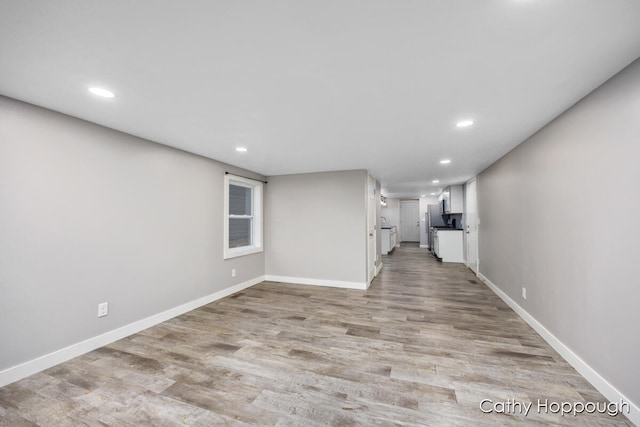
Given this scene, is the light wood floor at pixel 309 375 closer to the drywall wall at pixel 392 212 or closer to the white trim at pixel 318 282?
the white trim at pixel 318 282

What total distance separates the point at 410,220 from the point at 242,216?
32.4ft

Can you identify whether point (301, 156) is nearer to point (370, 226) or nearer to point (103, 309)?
point (370, 226)

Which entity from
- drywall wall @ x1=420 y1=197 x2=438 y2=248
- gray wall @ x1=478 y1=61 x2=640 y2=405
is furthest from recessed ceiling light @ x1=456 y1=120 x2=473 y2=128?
drywall wall @ x1=420 y1=197 x2=438 y2=248

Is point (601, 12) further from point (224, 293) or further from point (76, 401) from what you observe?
point (224, 293)

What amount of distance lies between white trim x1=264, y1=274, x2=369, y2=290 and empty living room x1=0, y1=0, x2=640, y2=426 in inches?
37.2

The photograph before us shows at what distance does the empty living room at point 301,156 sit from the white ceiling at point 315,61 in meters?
0.01

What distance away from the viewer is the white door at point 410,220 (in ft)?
41.6

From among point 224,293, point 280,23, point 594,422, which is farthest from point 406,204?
point 280,23

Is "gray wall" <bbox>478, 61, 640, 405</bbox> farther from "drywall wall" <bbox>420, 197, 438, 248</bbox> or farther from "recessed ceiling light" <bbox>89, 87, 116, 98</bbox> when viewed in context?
"drywall wall" <bbox>420, 197, 438, 248</bbox>

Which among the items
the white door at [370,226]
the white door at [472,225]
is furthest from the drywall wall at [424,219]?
the white door at [370,226]

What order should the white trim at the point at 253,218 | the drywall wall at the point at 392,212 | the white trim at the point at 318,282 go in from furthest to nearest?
the drywall wall at the point at 392,212 < the white trim at the point at 318,282 < the white trim at the point at 253,218

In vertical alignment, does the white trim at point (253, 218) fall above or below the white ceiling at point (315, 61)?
below

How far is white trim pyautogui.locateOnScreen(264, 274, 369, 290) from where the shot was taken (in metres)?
4.80

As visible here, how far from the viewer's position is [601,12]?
47.9 inches
